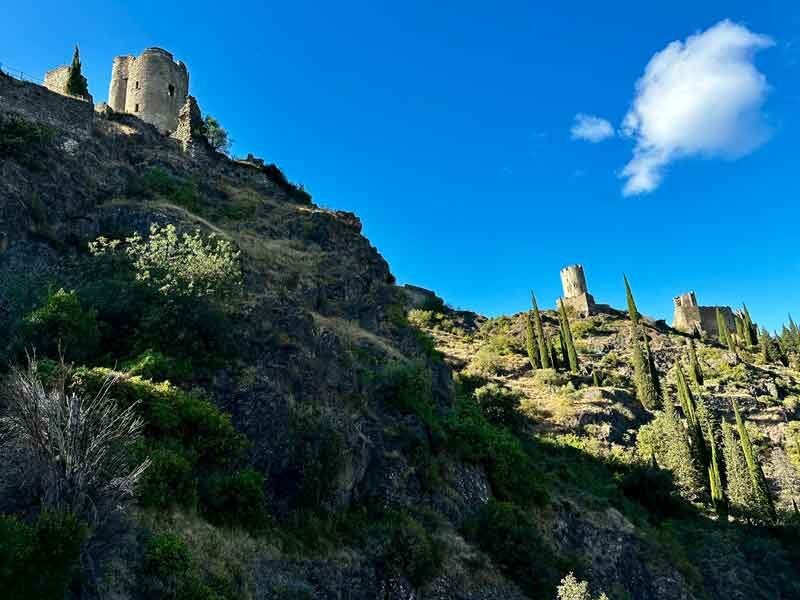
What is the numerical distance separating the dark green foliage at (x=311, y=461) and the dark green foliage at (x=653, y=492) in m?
21.5

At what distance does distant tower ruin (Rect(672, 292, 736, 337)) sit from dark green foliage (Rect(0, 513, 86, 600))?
83541 mm

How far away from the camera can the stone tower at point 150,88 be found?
41.4 m

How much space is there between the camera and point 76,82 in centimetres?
3666

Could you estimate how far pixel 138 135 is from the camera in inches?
1358

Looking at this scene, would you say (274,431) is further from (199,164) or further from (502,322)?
(502,322)

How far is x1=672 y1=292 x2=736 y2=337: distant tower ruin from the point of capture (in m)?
80.9

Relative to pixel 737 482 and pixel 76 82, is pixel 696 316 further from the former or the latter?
pixel 76 82

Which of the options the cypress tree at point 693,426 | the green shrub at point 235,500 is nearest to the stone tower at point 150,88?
the green shrub at point 235,500

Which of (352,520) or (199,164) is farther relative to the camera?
(199,164)

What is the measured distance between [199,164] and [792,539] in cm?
3840

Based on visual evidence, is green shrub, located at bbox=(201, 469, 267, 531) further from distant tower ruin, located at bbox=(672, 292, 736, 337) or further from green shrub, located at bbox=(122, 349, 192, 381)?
distant tower ruin, located at bbox=(672, 292, 736, 337)

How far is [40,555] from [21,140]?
797 inches

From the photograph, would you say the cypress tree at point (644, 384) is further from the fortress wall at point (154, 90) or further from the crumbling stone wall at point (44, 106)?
the crumbling stone wall at point (44, 106)

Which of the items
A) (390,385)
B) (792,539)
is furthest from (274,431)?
(792,539)
